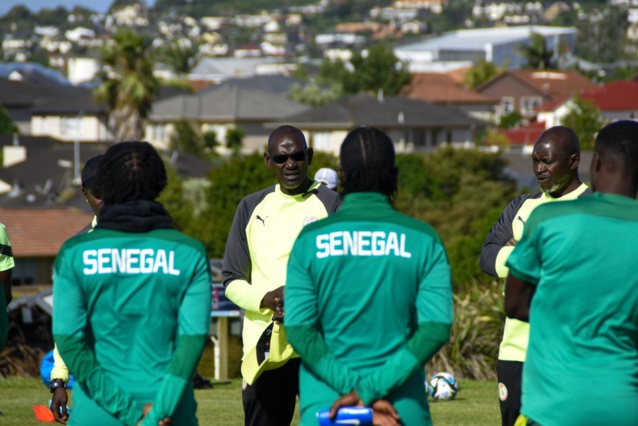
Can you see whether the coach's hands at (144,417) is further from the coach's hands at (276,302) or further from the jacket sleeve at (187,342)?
the coach's hands at (276,302)

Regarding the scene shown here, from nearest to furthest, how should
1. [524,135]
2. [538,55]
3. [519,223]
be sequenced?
[519,223] → [524,135] → [538,55]

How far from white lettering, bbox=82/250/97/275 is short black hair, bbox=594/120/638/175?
→ 2032 millimetres

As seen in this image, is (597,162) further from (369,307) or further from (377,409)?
(377,409)

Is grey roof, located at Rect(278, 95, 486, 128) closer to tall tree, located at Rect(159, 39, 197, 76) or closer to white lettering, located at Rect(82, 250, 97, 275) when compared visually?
white lettering, located at Rect(82, 250, 97, 275)

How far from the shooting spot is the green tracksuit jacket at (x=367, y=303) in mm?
4836

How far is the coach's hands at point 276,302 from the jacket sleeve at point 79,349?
5.06ft

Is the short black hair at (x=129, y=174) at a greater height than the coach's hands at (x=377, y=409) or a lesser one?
greater

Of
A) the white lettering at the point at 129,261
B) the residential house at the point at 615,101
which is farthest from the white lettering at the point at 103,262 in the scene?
the residential house at the point at 615,101

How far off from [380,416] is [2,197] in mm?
52155

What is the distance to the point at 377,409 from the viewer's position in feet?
15.7

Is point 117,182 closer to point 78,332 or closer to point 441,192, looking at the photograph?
point 78,332

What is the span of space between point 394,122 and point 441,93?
4354 centimetres

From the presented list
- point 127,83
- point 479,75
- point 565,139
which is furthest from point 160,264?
point 479,75

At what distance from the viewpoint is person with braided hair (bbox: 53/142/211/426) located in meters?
4.77
